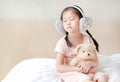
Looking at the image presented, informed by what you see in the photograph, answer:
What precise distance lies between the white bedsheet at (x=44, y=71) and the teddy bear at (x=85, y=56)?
9 centimetres

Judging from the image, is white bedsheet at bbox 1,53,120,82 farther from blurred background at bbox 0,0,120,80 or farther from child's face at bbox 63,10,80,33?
blurred background at bbox 0,0,120,80

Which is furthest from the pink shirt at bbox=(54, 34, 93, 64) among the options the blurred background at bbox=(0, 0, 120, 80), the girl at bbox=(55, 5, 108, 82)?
the blurred background at bbox=(0, 0, 120, 80)

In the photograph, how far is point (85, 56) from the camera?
1114 mm

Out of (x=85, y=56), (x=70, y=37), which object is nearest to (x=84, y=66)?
(x=85, y=56)

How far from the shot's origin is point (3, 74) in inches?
70.7

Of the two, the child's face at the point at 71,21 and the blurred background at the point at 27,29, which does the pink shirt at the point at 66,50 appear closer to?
the child's face at the point at 71,21

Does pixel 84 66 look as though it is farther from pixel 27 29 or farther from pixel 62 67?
pixel 27 29

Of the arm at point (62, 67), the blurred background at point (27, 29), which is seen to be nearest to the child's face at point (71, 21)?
the arm at point (62, 67)

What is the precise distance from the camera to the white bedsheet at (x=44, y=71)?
1.16m

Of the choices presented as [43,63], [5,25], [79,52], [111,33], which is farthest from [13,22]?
[79,52]

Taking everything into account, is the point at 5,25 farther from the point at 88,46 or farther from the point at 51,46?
the point at 88,46

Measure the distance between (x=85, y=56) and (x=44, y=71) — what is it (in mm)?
222

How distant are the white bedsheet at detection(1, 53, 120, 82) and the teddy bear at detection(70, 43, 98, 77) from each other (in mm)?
89

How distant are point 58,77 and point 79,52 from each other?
14 centimetres
